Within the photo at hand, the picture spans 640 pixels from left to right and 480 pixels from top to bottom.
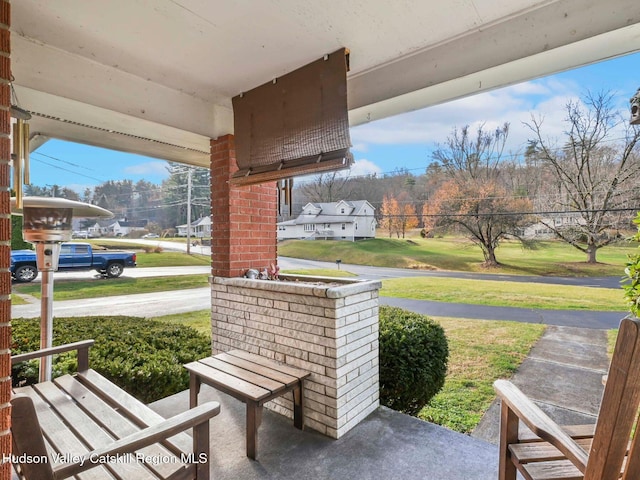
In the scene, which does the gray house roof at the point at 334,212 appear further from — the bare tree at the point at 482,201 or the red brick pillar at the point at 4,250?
the red brick pillar at the point at 4,250

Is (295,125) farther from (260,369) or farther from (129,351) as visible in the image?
(129,351)

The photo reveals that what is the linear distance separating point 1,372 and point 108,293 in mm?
4395

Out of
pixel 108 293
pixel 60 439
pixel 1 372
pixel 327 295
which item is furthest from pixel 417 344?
pixel 108 293

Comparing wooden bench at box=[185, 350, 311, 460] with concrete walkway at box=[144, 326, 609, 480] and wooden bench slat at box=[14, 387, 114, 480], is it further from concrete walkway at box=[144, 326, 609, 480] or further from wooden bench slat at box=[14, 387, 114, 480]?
wooden bench slat at box=[14, 387, 114, 480]

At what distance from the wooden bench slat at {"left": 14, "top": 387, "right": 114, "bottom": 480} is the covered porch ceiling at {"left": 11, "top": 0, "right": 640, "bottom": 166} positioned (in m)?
2.05

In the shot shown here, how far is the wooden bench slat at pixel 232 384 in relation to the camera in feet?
6.46

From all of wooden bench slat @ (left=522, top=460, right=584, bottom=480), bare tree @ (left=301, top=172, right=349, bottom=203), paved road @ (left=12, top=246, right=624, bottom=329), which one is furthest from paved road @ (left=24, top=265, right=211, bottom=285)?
wooden bench slat @ (left=522, top=460, right=584, bottom=480)

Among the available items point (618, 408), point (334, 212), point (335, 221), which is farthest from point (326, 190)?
point (618, 408)

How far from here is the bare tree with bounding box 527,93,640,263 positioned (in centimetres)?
267

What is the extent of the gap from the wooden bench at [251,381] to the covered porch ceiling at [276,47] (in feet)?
7.00

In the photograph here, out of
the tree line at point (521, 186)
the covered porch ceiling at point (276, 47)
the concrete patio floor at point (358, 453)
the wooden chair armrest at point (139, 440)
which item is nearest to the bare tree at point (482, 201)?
the tree line at point (521, 186)

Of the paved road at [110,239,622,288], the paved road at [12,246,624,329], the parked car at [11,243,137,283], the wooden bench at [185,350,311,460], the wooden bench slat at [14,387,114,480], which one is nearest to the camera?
the wooden bench slat at [14,387,114,480]

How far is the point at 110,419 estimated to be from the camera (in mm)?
1638

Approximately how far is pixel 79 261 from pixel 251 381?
357cm
